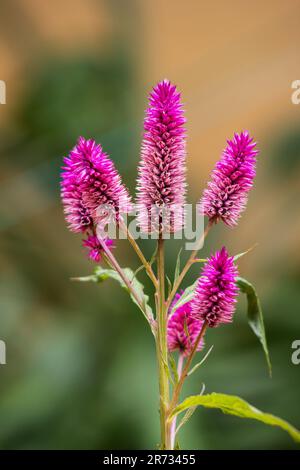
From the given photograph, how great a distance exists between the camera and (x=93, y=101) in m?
1.59

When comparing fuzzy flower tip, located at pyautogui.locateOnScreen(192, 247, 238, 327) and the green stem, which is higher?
fuzzy flower tip, located at pyautogui.locateOnScreen(192, 247, 238, 327)

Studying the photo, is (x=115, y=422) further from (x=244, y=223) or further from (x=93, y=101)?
(x=93, y=101)

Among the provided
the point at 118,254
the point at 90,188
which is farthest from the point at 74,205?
the point at 118,254

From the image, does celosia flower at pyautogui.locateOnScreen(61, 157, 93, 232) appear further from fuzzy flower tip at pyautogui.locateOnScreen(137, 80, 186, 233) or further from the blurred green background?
the blurred green background

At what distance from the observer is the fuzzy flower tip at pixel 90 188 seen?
0.93ft

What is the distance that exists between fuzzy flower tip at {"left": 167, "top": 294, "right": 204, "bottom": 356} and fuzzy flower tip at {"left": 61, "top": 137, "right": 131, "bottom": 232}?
0.21 ft

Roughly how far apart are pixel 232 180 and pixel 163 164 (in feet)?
0.11

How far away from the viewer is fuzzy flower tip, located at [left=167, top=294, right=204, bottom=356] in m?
0.33

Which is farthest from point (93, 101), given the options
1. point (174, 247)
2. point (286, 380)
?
point (286, 380)

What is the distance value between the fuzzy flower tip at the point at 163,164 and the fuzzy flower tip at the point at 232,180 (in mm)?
16

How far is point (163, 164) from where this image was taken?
11.0 inches

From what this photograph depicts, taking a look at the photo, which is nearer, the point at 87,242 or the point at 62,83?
the point at 87,242

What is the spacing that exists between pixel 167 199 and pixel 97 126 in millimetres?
1249

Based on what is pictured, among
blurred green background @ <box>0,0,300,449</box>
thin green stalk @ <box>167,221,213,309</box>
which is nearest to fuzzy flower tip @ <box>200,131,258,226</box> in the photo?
thin green stalk @ <box>167,221,213,309</box>
